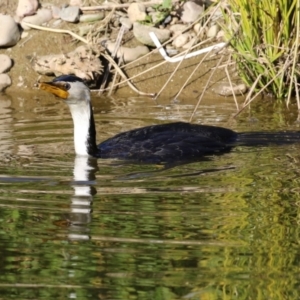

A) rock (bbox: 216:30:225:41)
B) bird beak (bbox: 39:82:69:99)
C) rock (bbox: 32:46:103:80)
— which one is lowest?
rock (bbox: 32:46:103:80)

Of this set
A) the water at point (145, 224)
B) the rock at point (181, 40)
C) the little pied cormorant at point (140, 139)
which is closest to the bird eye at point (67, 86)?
the little pied cormorant at point (140, 139)

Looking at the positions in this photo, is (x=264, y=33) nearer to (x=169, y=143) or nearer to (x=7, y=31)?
(x=169, y=143)

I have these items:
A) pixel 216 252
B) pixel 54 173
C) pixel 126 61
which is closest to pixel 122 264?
pixel 216 252

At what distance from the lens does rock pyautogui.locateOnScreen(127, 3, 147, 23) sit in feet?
35.1

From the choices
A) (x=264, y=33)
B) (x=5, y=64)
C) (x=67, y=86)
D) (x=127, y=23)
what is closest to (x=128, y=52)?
(x=127, y=23)

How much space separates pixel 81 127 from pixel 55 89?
418mm

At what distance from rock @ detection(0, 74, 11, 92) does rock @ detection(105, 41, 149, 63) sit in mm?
1147

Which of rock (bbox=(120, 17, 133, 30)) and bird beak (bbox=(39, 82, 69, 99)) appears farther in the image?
rock (bbox=(120, 17, 133, 30))

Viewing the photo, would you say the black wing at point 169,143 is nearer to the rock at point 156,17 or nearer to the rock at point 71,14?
the rock at point 156,17

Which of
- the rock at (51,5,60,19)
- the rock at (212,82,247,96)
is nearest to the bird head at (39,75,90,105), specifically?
the rock at (212,82,247,96)

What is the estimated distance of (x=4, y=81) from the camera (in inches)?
426

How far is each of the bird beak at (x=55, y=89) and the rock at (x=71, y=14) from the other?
3.46 m

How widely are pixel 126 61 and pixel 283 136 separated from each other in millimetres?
3051

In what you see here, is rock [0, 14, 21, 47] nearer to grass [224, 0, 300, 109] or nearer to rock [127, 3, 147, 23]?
rock [127, 3, 147, 23]
